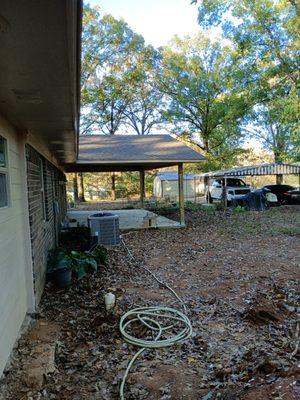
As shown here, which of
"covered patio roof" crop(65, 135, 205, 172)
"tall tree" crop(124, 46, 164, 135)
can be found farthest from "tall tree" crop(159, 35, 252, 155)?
"covered patio roof" crop(65, 135, 205, 172)

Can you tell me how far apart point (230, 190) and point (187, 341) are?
17.0 metres

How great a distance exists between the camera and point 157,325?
404 cm

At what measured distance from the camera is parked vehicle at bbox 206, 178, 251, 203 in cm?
1971

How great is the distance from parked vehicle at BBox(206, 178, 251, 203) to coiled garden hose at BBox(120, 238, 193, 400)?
15.2m

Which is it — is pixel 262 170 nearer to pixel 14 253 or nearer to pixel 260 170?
pixel 260 170

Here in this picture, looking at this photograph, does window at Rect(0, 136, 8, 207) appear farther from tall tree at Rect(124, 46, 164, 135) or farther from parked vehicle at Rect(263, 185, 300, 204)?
tall tree at Rect(124, 46, 164, 135)

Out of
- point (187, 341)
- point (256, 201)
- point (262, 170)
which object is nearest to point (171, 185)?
point (262, 170)

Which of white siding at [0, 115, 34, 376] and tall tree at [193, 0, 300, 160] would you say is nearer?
white siding at [0, 115, 34, 376]

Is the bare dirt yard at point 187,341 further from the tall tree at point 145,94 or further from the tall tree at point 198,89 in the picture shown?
the tall tree at point 145,94

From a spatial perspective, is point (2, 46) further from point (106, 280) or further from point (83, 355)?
point (106, 280)

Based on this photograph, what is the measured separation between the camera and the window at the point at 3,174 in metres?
3.44

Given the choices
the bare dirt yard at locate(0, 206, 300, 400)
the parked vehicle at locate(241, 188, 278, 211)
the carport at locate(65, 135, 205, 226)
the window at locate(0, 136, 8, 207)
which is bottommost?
the bare dirt yard at locate(0, 206, 300, 400)

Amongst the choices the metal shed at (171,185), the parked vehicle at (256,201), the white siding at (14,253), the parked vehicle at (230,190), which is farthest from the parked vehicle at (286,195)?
the white siding at (14,253)

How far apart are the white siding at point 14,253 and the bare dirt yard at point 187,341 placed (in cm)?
24
